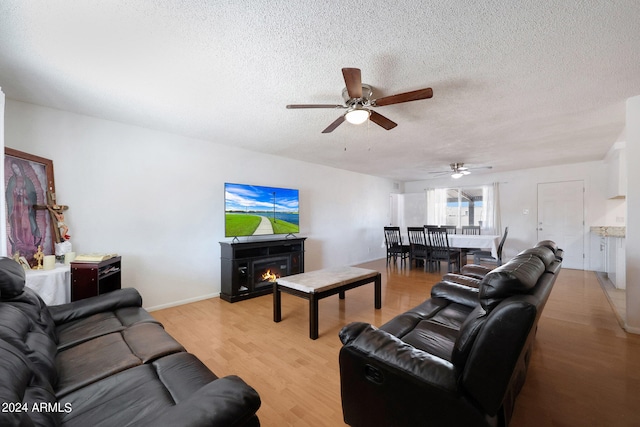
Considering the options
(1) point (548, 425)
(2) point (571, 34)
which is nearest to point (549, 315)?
(1) point (548, 425)

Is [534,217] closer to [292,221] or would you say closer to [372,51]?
[292,221]

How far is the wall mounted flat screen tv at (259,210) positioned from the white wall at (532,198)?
494 cm

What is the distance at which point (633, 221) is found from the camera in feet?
8.35

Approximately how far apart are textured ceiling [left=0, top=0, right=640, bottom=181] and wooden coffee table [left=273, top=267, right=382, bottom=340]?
184cm

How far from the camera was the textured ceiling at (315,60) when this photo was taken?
4.75 feet

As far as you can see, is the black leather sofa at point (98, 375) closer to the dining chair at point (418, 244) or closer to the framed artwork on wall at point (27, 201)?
the framed artwork on wall at point (27, 201)

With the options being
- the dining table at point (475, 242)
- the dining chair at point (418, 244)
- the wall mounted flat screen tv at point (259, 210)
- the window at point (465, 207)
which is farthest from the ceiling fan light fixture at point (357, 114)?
the window at point (465, 207)

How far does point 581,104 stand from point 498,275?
2732 mm

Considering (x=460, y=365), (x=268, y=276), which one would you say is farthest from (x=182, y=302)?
(x=460, y=365)

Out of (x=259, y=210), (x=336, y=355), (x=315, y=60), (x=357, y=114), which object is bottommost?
(x=336, y=355)

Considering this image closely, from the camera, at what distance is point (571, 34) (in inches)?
63.4

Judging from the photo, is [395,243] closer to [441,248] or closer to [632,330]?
[441,248]

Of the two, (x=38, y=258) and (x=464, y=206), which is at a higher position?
(x=464, y=206)

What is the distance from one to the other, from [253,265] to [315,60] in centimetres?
288
